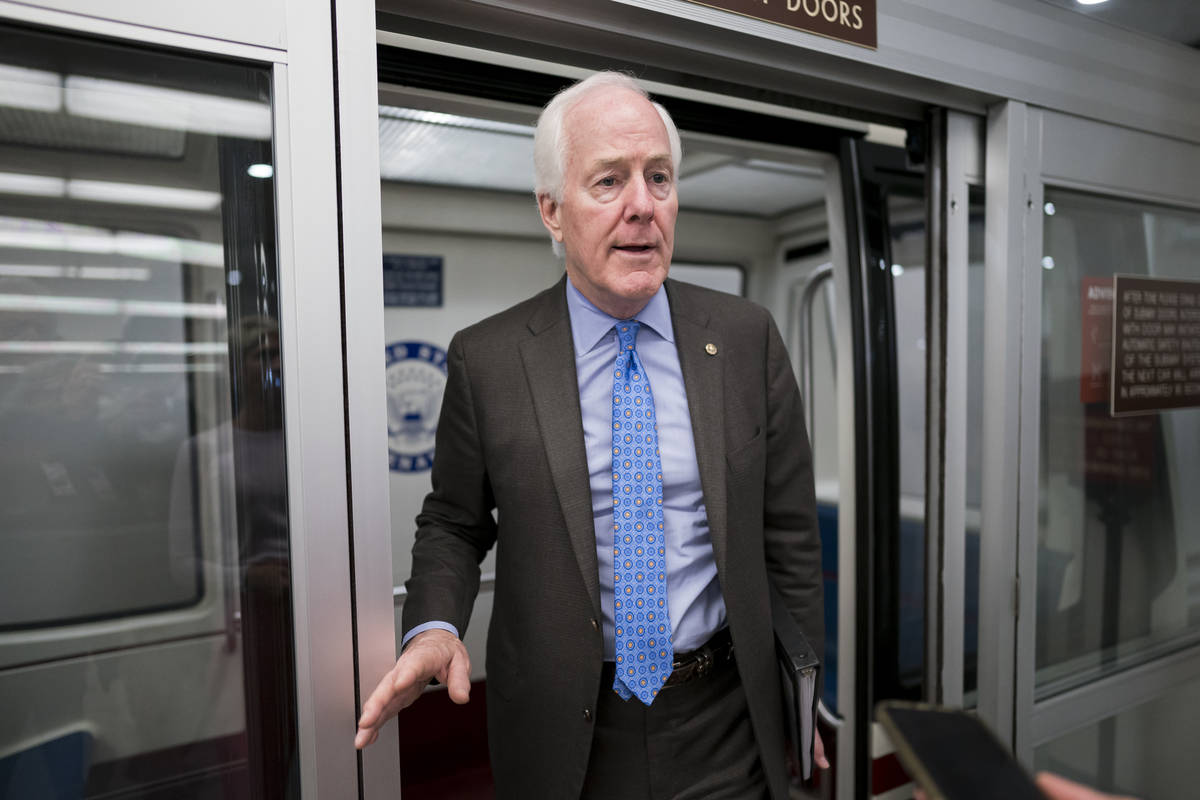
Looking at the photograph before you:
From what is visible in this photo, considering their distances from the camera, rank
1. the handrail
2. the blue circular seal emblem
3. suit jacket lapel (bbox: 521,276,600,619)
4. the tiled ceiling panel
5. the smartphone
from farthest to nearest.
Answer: the handrail, the blue circular seal emblem, the tiled ceiling panel, suit jacket lapel (bbox: 521,276,600,619), the smartphone

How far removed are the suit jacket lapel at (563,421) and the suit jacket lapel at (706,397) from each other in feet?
0.77

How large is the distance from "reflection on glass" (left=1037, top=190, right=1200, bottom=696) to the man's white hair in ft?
4.65

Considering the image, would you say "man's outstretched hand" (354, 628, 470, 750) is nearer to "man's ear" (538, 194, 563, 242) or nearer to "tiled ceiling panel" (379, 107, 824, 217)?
"man's ear" (538, 194, 563, 242)

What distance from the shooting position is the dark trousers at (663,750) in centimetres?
151

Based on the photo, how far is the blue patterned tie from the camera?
1460 millimetres

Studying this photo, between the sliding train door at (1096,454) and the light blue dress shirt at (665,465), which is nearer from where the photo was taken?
the light blue dress shirt at (665,465)

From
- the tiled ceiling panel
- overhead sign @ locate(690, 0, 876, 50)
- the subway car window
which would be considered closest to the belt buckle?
the subway car window

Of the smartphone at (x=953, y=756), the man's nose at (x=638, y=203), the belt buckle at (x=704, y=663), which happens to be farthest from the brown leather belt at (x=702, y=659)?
the man's nose at (x=638, y=203)

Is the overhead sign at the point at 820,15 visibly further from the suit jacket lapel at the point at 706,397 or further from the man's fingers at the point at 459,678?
the man's fingers at the point at 459,678

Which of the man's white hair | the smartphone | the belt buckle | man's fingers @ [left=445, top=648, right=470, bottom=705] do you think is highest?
the man's white hair

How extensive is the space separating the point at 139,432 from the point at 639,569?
90 centimetres

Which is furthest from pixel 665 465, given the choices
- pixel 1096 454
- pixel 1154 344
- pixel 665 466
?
pixel 1154 344

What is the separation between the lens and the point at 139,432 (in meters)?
1.17

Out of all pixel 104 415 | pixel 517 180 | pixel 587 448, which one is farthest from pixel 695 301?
pixel 517 180
